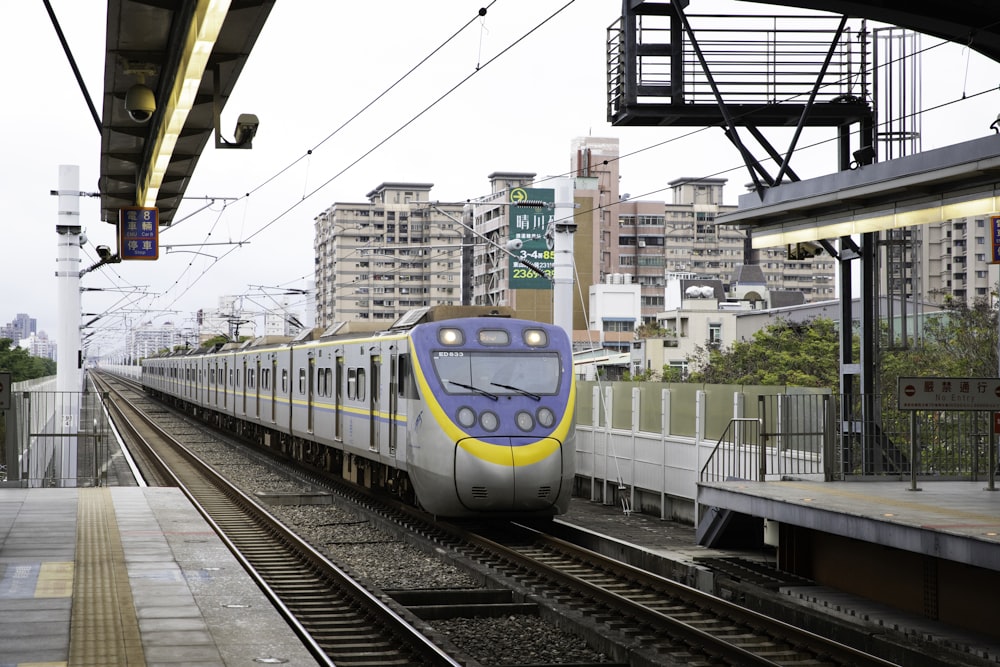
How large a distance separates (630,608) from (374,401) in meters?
8.41

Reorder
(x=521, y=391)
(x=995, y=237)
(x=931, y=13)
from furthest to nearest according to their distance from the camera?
1. (x=521, y=391)
2. (x=995, y=237)
3. (x=931, y=13)

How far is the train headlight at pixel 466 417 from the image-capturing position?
A: 14.6 m

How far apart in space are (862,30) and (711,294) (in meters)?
76.2

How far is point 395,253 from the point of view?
138 m

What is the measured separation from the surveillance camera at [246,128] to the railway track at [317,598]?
14.8ft

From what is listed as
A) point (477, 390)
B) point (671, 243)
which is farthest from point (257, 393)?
point (671, 243)

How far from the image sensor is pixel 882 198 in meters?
12.4

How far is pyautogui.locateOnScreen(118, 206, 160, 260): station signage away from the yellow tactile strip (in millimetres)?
5993

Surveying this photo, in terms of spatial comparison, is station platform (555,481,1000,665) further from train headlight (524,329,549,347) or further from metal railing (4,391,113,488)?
metal railing (4,391,113,488)

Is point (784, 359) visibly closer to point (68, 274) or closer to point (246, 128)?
point (68, 274)

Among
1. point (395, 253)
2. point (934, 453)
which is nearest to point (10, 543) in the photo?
point (934, 453)

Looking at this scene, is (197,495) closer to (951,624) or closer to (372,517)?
(372,517)

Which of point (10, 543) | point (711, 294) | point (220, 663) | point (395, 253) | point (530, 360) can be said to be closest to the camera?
point (220, 663)

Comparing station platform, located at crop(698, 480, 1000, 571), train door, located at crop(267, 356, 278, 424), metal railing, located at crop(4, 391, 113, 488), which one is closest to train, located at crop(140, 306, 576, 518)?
station platform, located at crop(698, 480, 1000, 571)
